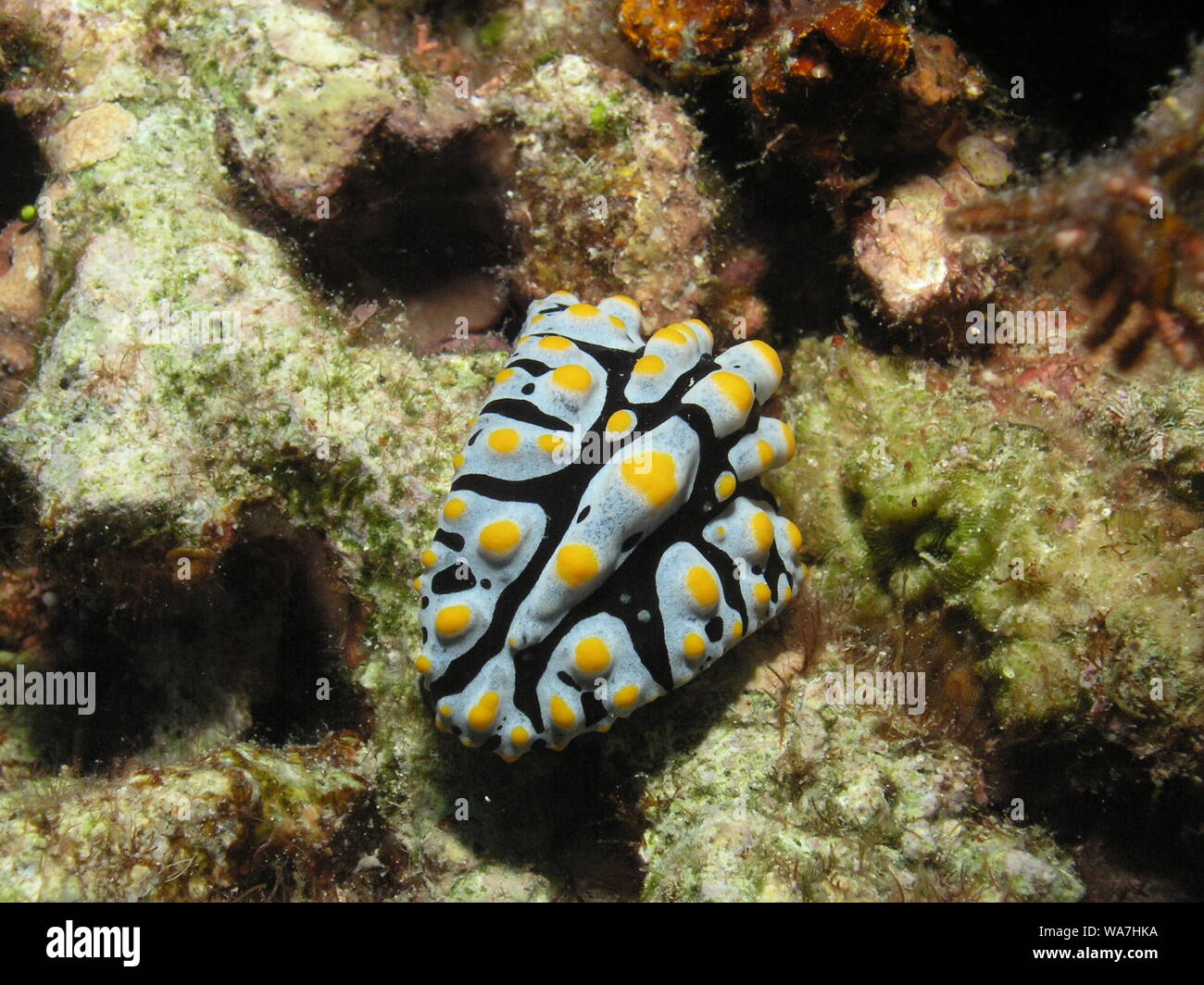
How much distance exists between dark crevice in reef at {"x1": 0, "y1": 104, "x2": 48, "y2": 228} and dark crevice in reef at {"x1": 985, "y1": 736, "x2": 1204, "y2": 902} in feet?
24.1

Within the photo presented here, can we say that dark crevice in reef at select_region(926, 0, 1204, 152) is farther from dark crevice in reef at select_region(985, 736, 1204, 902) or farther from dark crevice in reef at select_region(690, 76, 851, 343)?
dark crevice in reef at select_region(985, 736, 1204, 902)

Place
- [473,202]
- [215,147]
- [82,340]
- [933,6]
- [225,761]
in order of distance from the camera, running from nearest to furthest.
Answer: [225,761] < [82,340] < [933,6] < [215,147] < [473,202]

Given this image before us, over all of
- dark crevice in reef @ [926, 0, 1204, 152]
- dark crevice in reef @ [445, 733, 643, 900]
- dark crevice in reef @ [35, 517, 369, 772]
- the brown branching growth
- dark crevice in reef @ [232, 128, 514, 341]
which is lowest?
dark crevice in reef @ [445, 733, 643, 900]

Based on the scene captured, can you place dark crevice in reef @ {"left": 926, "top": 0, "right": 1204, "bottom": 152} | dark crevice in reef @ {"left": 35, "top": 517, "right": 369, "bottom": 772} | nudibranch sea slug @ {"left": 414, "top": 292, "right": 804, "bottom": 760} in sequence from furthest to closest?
1. dark crevice in reef @ {"left": 35, "top": 517, "right": 369, "bottom": 772}
2. dark crevice in reef @ {"left": 926, "top": 0, "right": 1204, "bottom": 152}
3. nudibranch sea slug @ {"left": 414, "top": 292, "right": 804, "bottom": 760}

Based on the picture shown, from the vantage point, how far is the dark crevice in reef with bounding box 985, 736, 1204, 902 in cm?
346

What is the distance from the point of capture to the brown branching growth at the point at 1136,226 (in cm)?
299

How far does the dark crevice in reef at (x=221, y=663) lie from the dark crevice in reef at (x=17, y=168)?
329cm

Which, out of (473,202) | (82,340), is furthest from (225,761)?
(473,202)

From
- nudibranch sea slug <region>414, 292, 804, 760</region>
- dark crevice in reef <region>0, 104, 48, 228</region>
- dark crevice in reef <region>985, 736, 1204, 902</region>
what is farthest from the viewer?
dark crevice in reef <region>0, 104, 48, 228</region>

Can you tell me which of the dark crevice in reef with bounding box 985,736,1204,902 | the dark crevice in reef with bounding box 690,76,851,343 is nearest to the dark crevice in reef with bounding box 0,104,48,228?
the dark crevice in reef with bounding box 690,76,851,343

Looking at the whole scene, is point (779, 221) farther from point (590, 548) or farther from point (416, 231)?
point (590, 548)

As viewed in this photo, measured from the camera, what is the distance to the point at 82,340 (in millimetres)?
3797
